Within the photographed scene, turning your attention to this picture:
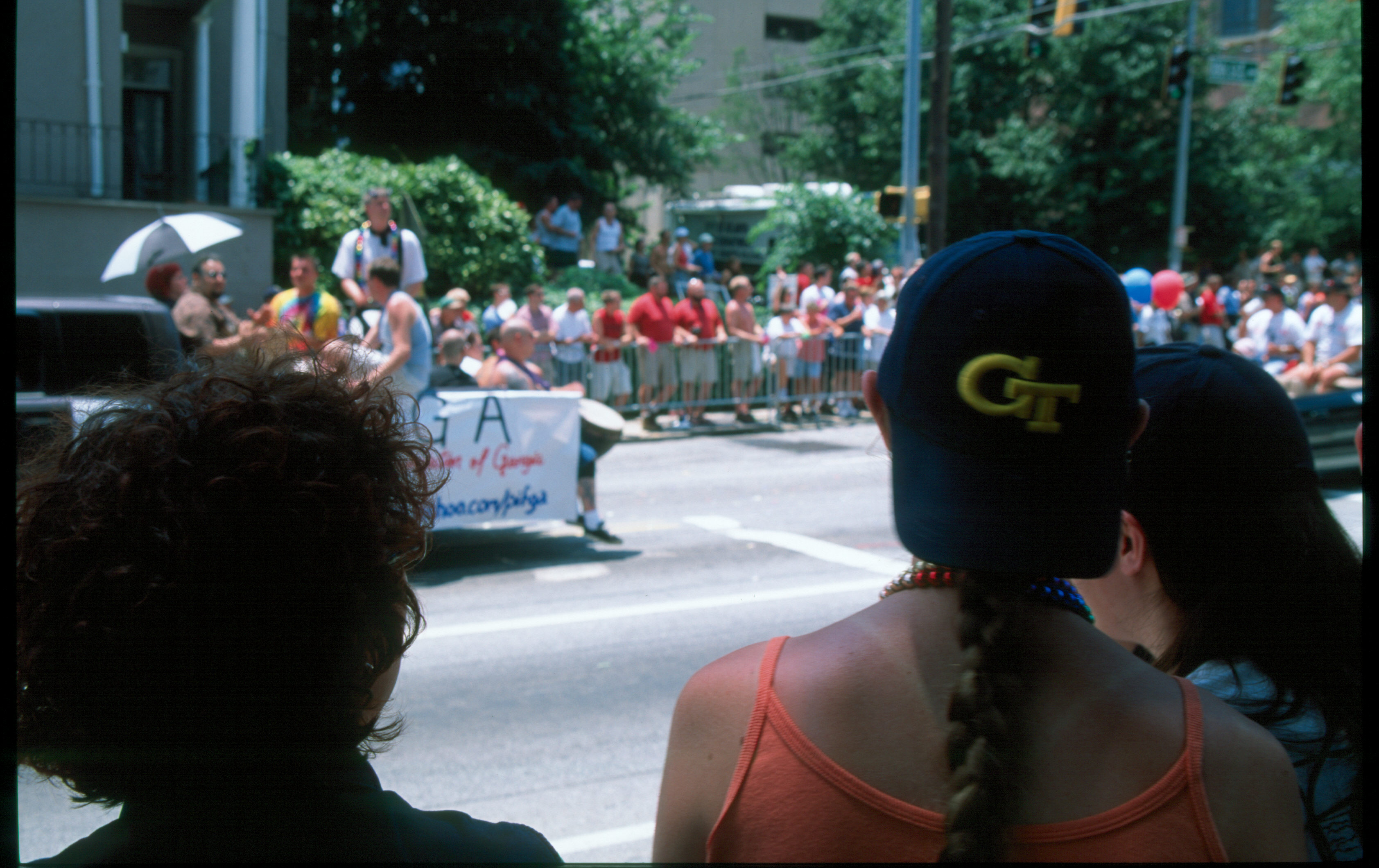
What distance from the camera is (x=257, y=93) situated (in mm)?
18391

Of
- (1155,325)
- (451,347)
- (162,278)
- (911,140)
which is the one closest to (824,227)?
(911,140)

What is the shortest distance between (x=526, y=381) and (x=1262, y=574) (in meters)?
6.95

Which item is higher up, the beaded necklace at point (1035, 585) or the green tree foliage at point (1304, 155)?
the green tree foliage at point (1304, 155)

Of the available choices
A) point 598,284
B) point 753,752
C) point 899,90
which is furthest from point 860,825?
point 899,90

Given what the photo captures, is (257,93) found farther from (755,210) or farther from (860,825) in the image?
(860,825)

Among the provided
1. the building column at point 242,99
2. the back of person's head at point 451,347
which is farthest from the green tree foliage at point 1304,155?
the back of person's head at point 451,347

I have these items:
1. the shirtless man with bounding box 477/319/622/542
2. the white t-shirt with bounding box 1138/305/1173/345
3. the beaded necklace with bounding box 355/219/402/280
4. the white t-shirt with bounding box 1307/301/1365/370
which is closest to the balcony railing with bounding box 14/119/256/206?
the beaded necklace with bounding box 355/219/402/280

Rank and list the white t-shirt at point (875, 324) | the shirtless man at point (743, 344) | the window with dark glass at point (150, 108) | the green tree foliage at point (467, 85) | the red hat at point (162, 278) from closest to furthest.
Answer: the red hat at point (162, 278) < the shirtless man at point (743, 344) < the white t-shirt at point (875, 324) < the window with dark glass at point (150, 108) < the green tree foliage at point (467, 85)

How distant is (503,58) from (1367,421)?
897 inches

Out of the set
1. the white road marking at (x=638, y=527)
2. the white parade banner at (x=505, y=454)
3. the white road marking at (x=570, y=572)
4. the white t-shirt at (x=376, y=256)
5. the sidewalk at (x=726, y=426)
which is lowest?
the white road marking at (x=570, y=572)

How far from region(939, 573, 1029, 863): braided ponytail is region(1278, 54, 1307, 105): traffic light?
2403 cm

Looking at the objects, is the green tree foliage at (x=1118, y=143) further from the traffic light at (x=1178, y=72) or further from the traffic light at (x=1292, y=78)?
the traffic light at (x=1292, y=78)

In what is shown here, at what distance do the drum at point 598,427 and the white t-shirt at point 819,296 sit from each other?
8.06 metres

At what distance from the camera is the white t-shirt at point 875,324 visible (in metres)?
16.1
